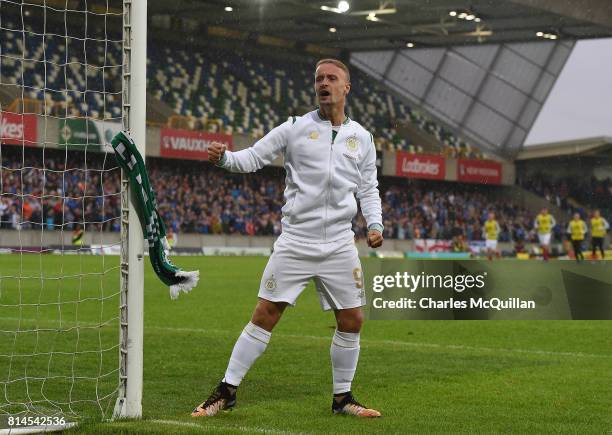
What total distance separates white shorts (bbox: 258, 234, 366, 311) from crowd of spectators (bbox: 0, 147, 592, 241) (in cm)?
2597

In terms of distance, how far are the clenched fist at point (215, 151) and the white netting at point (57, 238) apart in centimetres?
59

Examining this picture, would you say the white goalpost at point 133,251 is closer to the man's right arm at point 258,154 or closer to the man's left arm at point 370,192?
the man's right arm at point 258,154

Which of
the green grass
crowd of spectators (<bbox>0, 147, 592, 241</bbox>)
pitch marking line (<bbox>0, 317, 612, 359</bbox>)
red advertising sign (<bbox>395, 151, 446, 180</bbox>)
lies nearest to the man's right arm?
the green grass

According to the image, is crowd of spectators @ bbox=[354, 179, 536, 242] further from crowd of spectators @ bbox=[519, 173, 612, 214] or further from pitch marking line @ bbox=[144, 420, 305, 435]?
A: pitch marking line @ bbox=[144, 420, 305, 435]

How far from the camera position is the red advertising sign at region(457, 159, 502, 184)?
51656 mm

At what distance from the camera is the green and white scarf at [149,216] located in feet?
17.9

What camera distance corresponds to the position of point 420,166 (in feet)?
163

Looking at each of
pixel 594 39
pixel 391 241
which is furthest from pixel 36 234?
pixel 594 39

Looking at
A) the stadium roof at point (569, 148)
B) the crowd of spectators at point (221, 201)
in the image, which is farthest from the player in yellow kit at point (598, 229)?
the stadium roof at point (569, 148)

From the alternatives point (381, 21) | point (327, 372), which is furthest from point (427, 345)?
point (381, 21)

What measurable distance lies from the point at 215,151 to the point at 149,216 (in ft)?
1.69

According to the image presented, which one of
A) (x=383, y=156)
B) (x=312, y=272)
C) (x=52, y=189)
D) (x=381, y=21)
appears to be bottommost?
(x=312, y=272)

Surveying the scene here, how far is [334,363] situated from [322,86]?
1.61 meters

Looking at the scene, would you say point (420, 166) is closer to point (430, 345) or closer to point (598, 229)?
point (598, 229)
